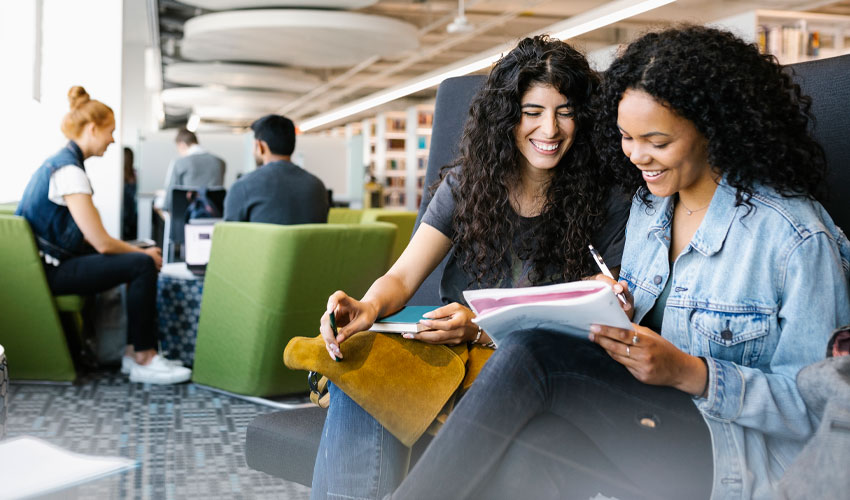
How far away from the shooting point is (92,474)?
3.01 feet

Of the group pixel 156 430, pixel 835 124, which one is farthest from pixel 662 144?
pixel 156 430

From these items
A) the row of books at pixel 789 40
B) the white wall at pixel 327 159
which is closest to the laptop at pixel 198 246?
the row of books at pixel 789 40

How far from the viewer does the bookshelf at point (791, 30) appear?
5.72m

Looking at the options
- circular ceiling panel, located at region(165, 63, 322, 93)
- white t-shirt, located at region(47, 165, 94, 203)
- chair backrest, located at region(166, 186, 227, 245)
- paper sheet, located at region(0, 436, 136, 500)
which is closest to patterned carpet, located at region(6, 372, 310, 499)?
white t-shirt, located at region(47, 165, 94, 203)

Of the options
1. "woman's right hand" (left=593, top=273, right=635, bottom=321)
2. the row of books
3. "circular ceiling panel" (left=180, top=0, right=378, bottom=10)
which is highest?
"circular ceiling panel" (left=180, top=0, right=378, bottom=10)

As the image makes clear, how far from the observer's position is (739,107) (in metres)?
1.32

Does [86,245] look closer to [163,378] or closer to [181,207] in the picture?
[163,378]

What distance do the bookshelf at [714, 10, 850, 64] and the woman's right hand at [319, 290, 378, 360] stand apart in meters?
4.91

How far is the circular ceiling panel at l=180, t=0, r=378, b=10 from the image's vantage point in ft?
30.3

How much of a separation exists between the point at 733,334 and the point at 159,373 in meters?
2.78

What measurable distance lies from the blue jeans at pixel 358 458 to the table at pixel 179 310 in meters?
2.25

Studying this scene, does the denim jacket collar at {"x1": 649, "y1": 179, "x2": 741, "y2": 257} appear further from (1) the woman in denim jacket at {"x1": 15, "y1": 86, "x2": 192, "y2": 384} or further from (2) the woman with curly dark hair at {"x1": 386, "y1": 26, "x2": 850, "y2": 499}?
(1) the woman in denim jacket at {"x1": 15, "y1": 86, "x2": 192, "y2": 384}

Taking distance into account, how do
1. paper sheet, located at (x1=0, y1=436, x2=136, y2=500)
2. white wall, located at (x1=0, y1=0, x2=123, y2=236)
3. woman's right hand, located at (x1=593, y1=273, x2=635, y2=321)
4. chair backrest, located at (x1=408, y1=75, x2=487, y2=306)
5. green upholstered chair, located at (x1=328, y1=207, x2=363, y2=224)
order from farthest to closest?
1. green upholstered chair, located at (x1=328, y1=207, x2=363, y2=224)
2. white wall, located at (x1=0, y1=0, x2=123, y2=236)
3. chair backrest, located at (x1=408, y1=75, x2=487, y2=306)
4. woman's right hand, located at (x1=593, y1=273, x2=635, y2=321)
5. paper sheet, located at (x1=0, y1=436, x2=136, y2=500)

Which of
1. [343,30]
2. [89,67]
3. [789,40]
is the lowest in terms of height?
[89,67]
